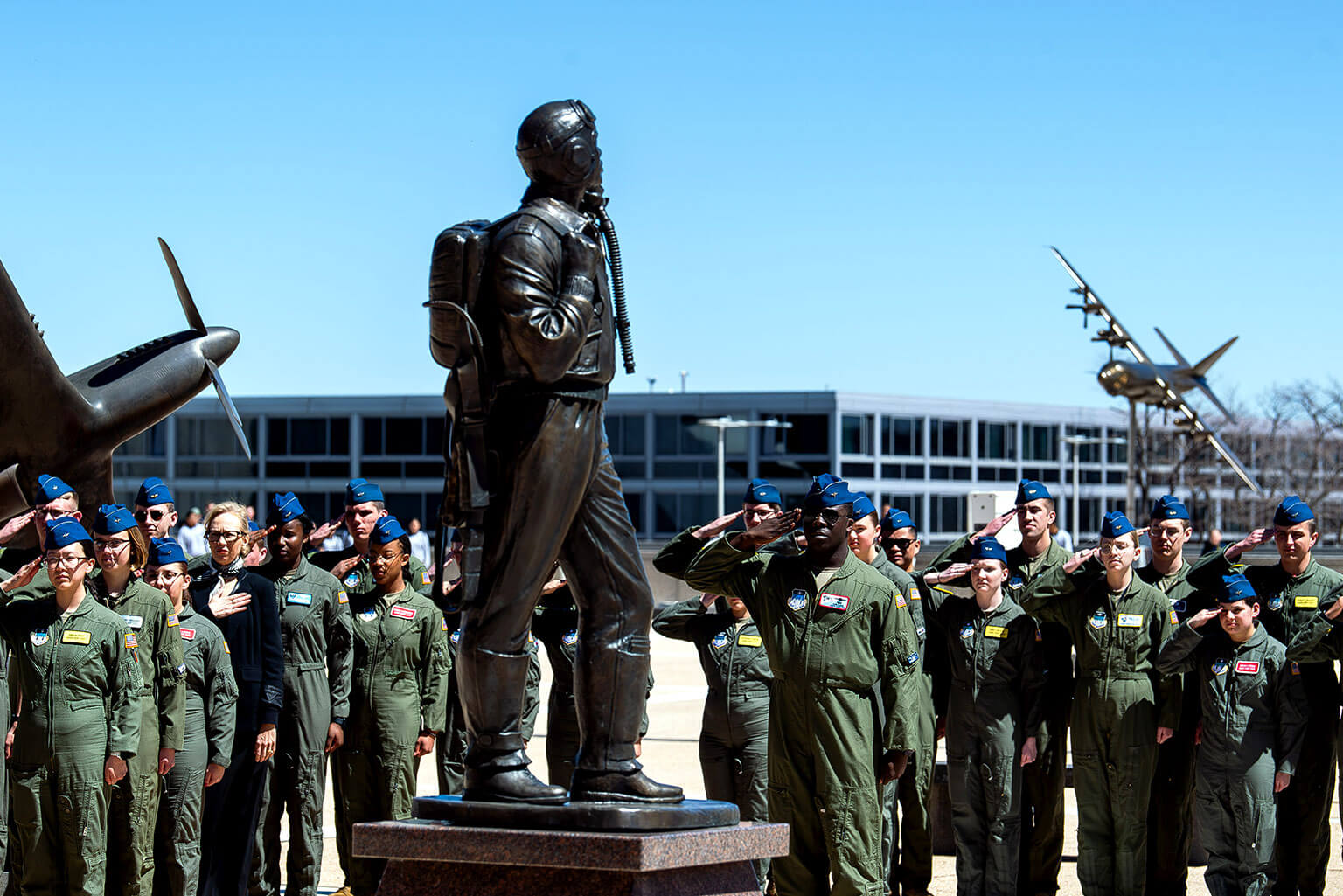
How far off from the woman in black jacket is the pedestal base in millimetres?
3020

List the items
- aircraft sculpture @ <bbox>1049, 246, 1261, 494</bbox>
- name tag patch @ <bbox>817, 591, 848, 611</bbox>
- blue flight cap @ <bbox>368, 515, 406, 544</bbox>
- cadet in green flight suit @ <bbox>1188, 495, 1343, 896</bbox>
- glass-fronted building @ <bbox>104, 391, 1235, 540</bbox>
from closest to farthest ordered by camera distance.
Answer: name tag patch @ <bbox>817, 591, 848, 611</bbox> → cadet in green flight suit @ <bbox>1188, 495, 1343, 896</bbox> → blue flight cap @ <bbox>368, 515, 406, 544</bbox> → aircraft sculpture @ <bbox>1049, 246, 1261, 494</bbox> → glass-fronted building @ <bbox>104, 391, 1235, 540</bbox>

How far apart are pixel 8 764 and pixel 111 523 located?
114 cm

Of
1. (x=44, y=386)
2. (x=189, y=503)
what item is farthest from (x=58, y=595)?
(x=189, y=503)

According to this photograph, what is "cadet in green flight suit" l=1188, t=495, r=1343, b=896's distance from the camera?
8609 millimetres

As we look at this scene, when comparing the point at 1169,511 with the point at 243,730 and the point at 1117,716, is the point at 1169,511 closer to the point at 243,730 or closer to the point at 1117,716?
the point at 1117,716

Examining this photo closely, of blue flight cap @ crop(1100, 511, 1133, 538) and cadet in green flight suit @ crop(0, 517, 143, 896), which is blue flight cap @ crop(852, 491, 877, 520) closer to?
blue flight cap @ crop(1100, 511, 1133, 538)

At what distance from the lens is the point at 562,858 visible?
17.6ft

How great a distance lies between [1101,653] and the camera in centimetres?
879

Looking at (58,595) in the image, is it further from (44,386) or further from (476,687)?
(44,386)

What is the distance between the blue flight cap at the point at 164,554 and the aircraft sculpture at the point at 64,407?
17.0 ft

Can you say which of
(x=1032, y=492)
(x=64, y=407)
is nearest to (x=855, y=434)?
(x=64, y=407)

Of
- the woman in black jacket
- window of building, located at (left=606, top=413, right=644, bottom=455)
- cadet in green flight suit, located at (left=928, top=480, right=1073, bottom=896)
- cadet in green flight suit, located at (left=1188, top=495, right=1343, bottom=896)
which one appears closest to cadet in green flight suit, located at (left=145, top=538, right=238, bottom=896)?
the woman in black jacket

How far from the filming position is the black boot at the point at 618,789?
571cm

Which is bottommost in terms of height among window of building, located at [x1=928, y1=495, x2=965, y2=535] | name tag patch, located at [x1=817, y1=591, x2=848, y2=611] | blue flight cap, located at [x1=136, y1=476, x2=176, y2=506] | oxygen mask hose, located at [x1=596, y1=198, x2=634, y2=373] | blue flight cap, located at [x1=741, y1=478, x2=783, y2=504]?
window of building, located at [x1=928, y1=495, x2=965, y2=535]
